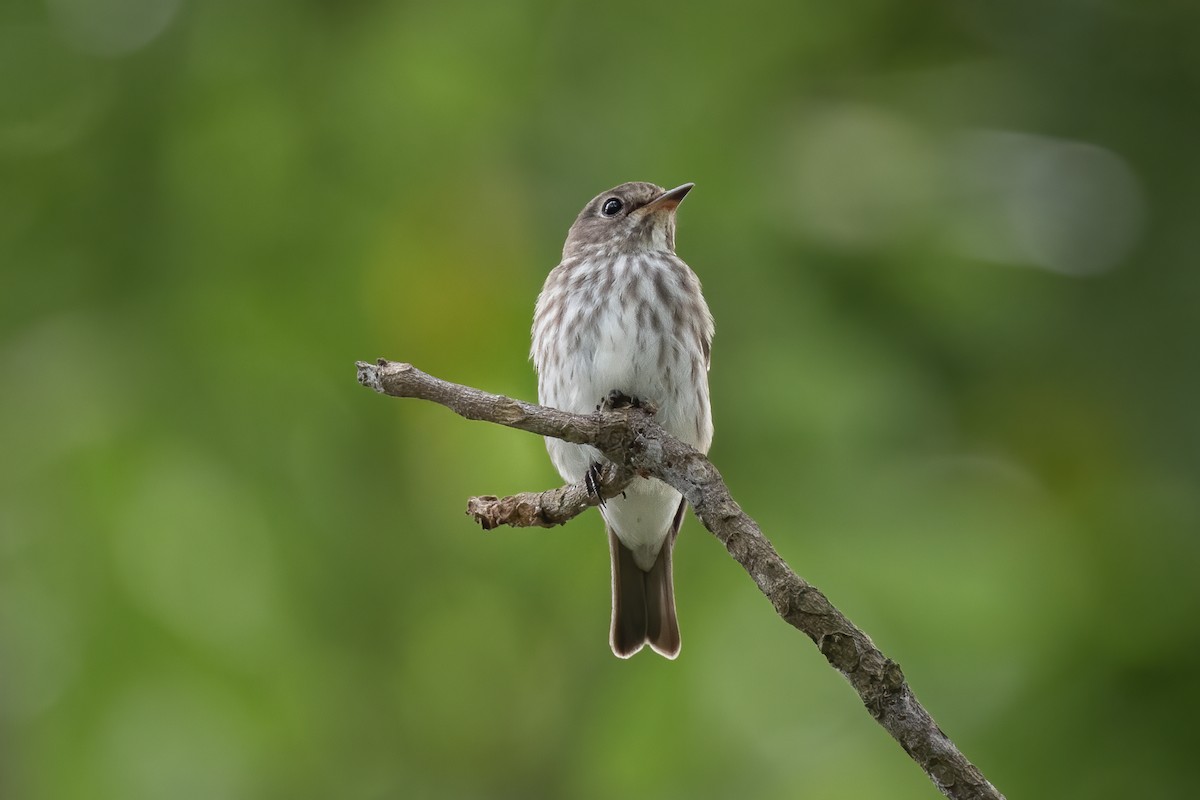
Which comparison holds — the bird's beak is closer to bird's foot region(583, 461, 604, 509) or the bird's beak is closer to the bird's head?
the bird's head

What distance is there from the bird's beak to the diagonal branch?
1.61 m

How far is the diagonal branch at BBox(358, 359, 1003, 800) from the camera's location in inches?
92.7

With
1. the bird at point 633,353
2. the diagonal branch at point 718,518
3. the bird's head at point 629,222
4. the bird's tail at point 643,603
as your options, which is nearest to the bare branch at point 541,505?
the diagonal branch at point 718,518

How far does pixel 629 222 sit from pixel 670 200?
0.28 metres

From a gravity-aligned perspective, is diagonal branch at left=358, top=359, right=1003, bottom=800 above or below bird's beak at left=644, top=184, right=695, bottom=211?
below

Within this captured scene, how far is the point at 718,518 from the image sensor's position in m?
2.76

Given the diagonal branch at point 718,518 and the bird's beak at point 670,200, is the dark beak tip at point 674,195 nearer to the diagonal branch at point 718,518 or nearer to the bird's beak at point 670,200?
the bird's beak at point 670,200

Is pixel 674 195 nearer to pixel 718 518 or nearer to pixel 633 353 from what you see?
pixel 633 353

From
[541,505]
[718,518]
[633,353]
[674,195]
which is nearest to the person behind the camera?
[718,518]

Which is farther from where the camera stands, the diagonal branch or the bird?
the bird

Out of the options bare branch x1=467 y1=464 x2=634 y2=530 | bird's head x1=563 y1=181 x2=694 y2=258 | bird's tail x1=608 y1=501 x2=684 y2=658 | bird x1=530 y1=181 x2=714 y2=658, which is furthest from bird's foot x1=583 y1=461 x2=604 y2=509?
bird's head x1=563 y1=181 x2=694 y2=258

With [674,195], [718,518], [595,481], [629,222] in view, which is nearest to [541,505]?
[595,481]

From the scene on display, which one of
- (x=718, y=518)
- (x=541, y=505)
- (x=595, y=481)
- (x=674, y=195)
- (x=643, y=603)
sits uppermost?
(x=674, y=195)

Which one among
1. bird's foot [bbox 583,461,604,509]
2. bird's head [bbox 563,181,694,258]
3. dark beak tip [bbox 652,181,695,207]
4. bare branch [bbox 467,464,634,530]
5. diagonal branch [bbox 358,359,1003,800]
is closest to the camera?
diagonal branch [bbox 358,359,1003,800]
